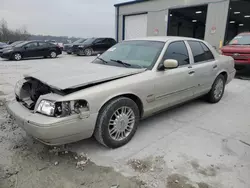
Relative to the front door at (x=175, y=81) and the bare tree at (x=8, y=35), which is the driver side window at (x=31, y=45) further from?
the bare tree at (x=8, y=35)

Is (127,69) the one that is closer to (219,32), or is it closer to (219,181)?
(219,181)

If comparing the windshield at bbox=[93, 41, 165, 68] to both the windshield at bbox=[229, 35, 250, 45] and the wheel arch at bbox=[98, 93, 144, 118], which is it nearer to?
the wheel arch at bbox=[98, 93, 144, 118]

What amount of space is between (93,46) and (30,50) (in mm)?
4994

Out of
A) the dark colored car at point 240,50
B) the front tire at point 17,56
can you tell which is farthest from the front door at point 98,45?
the dark colored car at point 240,50

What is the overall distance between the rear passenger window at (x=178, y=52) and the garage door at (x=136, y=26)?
13.7 m

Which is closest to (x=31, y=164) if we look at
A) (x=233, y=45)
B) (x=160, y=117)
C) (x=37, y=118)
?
(x=37, y=118)

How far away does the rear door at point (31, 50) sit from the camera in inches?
539

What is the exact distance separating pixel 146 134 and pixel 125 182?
1.15 m

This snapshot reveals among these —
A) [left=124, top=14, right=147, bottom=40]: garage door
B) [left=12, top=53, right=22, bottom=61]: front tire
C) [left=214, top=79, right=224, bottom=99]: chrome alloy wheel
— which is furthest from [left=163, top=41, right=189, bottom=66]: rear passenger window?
[left=124, top=14, right=147, bottom=40]: garage door

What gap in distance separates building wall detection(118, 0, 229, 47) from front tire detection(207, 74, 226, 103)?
9344 millimetres

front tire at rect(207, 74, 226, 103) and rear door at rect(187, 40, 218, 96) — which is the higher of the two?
rear door at rect(187, 40, 218, 96)

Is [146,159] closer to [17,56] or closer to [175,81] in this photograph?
[175,81]

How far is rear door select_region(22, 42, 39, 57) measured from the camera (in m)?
13.7

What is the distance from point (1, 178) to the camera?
2189 mm
